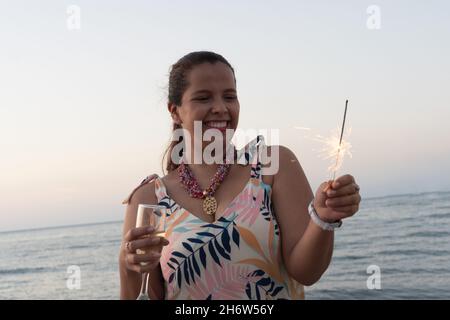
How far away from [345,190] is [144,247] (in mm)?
1044

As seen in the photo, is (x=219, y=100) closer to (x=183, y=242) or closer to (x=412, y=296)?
(x=183, y=242)

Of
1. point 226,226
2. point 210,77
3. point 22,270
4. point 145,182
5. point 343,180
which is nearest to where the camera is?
point 343,180

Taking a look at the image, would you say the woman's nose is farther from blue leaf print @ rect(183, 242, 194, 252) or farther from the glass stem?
the glass stem

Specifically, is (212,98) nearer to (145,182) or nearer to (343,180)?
(145,182)

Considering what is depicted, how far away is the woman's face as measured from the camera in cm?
332

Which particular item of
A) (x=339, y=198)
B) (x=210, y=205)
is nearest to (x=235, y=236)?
(x=210, y=205)

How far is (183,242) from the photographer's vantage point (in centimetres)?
315

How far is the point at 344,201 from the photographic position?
7.90 ft

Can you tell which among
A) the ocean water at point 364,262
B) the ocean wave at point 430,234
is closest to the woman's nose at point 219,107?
the ocean water at point 364,262

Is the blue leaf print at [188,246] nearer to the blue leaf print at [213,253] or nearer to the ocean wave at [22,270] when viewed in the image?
the blue leaf print at [213,253]

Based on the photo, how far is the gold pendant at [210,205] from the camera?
3.31m

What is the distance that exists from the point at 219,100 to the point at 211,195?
0.59 meters

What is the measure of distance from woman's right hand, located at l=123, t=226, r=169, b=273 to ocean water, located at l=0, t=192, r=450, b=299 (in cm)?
1310

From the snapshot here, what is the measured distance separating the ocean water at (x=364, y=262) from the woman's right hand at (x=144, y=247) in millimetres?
13104
